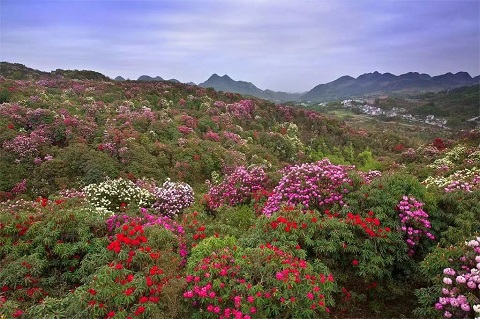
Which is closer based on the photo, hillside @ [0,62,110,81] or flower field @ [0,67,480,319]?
flower field @ [0,67,480,319]

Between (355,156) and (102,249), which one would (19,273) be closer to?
(102,249)

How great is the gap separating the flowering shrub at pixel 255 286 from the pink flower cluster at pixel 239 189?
194 inches

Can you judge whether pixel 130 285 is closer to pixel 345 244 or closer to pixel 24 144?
pixel 345 244

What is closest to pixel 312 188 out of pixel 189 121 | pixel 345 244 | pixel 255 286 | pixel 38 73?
pixel 345 244

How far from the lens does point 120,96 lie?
2553cm

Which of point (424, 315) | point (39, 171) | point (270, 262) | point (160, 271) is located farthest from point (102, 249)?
point (39, 171)

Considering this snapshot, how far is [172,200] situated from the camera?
38.7 feet

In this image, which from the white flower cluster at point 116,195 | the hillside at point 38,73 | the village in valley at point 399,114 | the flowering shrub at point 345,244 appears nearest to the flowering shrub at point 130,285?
the flowering shrub at point 345,244

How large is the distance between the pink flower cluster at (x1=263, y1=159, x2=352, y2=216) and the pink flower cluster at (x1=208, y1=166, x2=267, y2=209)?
151 cm

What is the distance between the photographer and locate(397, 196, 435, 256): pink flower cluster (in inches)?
266

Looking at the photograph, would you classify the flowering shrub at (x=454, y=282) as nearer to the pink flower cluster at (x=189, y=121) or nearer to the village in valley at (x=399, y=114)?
the pink flower cluster at (x=189, y=121)

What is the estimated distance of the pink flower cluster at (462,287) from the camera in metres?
4.70

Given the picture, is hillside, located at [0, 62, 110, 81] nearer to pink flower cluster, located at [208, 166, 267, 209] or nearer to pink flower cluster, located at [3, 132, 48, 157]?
pink flower cluster, located at [3, 132, 48, 157]

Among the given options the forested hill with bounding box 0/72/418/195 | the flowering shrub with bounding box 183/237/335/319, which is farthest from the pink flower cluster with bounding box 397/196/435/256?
the forested hill with bounding box 0/72/418/195
